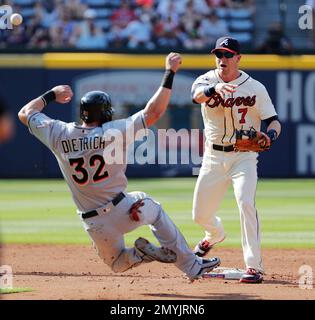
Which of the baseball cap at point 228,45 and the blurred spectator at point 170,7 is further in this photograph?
the blurred spectator at point 170,7

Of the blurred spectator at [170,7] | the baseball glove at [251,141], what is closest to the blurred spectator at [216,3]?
the blurred spectator at [170,7]

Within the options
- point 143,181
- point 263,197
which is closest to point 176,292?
point 263,197

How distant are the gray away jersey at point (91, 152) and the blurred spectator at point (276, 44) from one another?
1222cm

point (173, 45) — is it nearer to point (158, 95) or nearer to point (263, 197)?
point (263, 197)

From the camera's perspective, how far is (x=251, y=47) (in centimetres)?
1872

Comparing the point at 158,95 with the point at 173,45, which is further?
the point at 173,45

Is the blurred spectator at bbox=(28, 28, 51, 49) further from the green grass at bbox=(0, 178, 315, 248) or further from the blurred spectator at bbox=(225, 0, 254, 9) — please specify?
the blurred spectator at bbox=(225, 0, 254, 9)

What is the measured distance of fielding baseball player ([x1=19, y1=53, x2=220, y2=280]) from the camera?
6551 millimetres

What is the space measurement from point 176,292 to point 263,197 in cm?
869

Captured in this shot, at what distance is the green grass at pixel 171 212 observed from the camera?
11.3 metres

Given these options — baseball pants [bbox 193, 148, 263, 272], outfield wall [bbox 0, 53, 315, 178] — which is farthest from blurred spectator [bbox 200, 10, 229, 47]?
baseball pants [bbox 193, 148, 263, 272]

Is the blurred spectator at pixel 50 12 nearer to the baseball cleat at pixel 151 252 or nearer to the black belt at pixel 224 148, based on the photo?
the black belt at pixel 224 148
